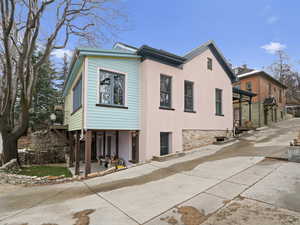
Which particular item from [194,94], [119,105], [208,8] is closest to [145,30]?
[208,8]

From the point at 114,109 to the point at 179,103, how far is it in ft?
12.5

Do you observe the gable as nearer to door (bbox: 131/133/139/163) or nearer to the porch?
door (bbox: 131/133/139/163)

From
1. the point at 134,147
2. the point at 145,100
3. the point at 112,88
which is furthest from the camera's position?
the point at 134,147

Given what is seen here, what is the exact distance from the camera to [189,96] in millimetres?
10938

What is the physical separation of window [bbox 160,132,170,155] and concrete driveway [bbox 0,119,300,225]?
2745mm

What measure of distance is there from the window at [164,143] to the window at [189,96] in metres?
2.20

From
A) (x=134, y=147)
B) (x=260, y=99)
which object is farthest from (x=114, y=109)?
(x=260, y=99)

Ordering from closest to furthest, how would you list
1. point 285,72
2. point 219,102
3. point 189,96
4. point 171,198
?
point 171,198 < point 189,96 < point 219,102 < point 285,72

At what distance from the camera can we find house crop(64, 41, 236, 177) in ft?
25.6

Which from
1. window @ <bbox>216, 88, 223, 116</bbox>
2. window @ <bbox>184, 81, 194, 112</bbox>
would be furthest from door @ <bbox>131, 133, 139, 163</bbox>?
window @ <bbox>216, 88, 223, 116</bbox>

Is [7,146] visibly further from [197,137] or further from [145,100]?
[197,137]

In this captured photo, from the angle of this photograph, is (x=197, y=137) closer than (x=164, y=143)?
No

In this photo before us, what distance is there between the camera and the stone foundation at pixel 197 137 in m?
10.3

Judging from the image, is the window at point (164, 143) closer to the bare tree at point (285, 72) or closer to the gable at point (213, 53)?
the gable at point (213, 53)
